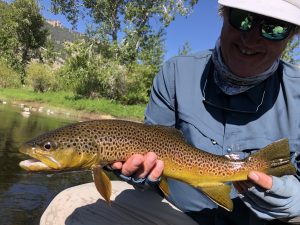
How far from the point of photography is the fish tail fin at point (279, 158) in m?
2.71

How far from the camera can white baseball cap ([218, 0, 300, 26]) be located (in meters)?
2.77

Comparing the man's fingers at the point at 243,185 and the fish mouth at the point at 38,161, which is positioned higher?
the fish mouth at the point at 38,161

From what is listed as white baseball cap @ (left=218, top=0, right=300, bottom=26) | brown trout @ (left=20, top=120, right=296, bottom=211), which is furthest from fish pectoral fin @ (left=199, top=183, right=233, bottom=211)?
white baseball cap @ (left=218, top=0, right=300, bottom=26)

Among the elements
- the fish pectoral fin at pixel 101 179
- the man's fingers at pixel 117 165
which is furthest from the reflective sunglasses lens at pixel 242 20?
the fish pectoral fin at pixel 101 179

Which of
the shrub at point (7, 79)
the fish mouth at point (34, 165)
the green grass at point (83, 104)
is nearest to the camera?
the fish mouth at point (34, 165)

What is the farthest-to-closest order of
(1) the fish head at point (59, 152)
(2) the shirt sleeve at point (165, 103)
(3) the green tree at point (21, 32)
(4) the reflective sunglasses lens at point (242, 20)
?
(3) the green tree at point (21, 32) < (2) the shirt sleeve at point (165, 103) < (4) the reflective sunglasses lens at point (242, 20) < (1) the fish head at point (59, 152)

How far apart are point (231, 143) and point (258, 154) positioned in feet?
1.83

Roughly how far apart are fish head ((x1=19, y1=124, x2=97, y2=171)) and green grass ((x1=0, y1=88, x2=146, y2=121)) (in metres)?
18.9

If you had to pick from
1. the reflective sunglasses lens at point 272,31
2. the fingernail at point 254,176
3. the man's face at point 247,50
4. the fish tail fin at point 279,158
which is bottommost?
the fingernail at point 254,176

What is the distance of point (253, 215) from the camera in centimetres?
314

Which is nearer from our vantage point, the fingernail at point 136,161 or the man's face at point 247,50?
the fingernail at point 136,161

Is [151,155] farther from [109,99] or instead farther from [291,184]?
[109,99]

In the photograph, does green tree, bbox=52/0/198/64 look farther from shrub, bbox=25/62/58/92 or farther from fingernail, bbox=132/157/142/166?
fingernail, bbox=132/157/142/166

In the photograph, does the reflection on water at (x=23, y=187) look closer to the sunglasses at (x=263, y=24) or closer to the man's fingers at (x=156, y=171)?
the man's fingers at (x=156, y=171)
